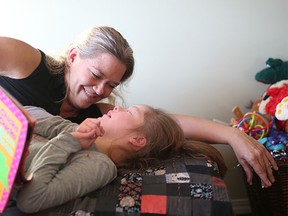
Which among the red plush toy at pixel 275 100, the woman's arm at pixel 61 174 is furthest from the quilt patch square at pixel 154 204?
the red plush toy at pixel 275 100

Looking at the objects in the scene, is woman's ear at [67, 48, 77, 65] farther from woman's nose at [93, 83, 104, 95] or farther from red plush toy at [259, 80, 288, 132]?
red plush toy at [259, 80, 288, 132]

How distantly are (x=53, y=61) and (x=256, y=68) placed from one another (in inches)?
41.0

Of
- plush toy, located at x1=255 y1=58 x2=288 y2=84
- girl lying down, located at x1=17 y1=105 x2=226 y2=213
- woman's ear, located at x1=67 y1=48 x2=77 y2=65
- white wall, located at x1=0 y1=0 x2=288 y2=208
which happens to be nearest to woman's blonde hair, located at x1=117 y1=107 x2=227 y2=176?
girl lying down, located at x1=17 y1=105 x2=226 y2=213

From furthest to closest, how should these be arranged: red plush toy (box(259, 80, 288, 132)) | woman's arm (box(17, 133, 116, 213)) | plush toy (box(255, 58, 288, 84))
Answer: plush toy (box(255, 58, 288, 84)) → red plush toy (box(259, 80, 288, 132)) → woman's arm (box(17, 133, 116, 213))

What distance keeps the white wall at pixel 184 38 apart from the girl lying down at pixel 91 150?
21.6 inches

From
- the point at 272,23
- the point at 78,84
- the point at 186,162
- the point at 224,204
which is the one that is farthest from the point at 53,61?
the point at 272,23

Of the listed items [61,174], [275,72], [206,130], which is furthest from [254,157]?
Answer: [275,72]

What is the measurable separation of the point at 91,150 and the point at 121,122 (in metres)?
0.18

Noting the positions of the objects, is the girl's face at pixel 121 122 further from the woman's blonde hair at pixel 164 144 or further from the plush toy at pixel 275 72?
the plush toy at pixel 275 72

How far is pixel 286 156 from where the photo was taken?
123 cm

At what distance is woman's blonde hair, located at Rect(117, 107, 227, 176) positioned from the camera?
1.05 meters

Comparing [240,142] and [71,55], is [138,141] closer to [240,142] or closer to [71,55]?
[240,142]

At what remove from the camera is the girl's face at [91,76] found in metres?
1.15

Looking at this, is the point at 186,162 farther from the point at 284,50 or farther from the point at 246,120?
the point at 284,50
